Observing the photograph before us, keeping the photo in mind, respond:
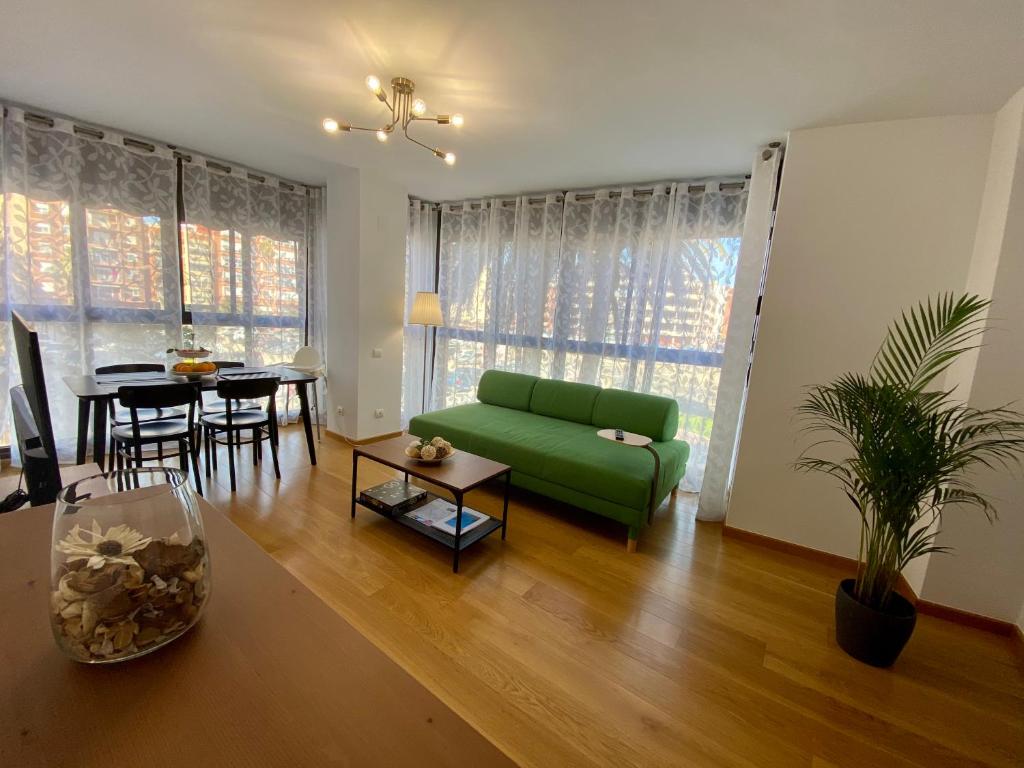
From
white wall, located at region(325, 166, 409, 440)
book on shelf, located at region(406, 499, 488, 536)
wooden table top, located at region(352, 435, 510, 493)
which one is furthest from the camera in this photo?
white wall, located at region(325, 166, 409, 440)

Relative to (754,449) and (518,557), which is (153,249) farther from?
(754,449)

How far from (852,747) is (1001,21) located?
2.70 meters

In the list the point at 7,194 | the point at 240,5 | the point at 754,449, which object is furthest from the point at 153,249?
the point at 754,449

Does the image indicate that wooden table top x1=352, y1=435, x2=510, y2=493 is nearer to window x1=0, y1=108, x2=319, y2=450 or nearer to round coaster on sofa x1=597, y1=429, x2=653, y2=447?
round coaster on sofa x1=597, y1=429, x2=653, y2=447

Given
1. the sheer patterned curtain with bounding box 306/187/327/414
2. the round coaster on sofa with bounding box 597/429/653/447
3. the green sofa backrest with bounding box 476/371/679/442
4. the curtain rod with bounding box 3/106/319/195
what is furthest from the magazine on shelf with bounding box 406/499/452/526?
the curtain rod with bounding box 3/106/319/195

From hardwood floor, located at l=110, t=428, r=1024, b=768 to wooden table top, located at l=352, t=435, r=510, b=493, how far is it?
45 centimetres

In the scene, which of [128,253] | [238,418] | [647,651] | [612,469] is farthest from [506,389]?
[128,253]

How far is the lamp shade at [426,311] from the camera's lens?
13.9ft

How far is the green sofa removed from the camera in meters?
2.68

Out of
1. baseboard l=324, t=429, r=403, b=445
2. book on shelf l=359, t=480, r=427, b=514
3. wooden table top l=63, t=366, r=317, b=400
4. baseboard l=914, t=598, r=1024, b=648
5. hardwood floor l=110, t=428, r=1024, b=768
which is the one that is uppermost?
wooden table top l=63, t=366, r=317, b=400

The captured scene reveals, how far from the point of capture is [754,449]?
2.76 metres

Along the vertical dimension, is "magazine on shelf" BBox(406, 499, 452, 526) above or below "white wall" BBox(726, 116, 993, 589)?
below

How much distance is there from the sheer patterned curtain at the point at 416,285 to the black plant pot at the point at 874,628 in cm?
404

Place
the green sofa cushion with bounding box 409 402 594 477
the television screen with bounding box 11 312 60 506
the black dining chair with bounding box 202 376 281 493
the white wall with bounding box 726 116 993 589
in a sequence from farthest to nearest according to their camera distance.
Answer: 1. the green sofa cushion with bounding box 409 402 594 477
2. the black dining chair with bounding box 202 376 281 493
3. the white wall with bounding box 726 116 993 589
4. the television screen with bounding box 11 312 60 506
